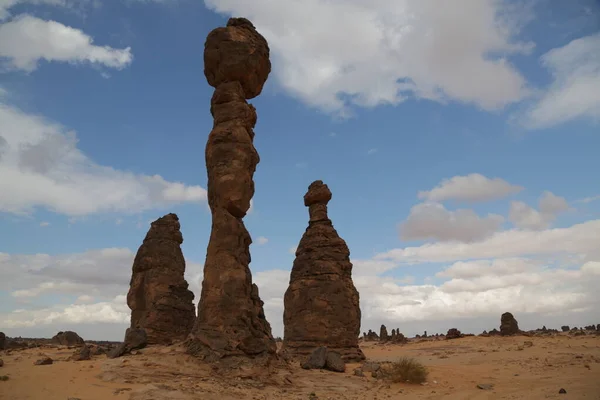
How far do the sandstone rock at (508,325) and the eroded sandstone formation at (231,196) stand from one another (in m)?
34.0

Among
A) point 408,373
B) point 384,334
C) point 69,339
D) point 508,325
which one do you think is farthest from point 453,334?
point 69,339

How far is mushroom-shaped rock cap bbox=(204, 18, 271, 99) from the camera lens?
1564 cm

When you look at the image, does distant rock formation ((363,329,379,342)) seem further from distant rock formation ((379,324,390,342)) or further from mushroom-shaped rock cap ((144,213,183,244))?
mushroom-shaped rock cap ((144,213,183,244))

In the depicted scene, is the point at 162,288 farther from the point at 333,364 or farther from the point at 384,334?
the point at 384,334

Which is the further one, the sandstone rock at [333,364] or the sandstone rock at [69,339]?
the sandstone rock at [69,339]

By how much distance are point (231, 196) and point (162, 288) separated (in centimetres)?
1138

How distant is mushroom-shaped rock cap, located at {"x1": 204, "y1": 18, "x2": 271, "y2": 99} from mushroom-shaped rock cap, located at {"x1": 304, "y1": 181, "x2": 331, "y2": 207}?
10507 millimetres

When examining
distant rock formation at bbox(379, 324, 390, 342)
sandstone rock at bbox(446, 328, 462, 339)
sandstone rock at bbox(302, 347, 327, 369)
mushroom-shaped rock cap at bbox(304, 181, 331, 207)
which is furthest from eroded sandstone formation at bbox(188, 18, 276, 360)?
distant rock formation at bbox(379, 324, 390, 342)

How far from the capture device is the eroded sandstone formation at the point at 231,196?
13000 millimetres

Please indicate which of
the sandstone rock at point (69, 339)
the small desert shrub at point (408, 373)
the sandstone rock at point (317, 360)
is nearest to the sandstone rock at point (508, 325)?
the small desert shrub at point (408, 373)

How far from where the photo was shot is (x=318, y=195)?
26.1 meters

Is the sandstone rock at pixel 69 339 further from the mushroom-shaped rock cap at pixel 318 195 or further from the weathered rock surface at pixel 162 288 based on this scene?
the mushroom-shaped rock cap at pixel 318 195

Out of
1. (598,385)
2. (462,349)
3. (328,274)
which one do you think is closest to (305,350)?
(328,274)

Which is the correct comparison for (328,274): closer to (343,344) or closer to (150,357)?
(343,344)
